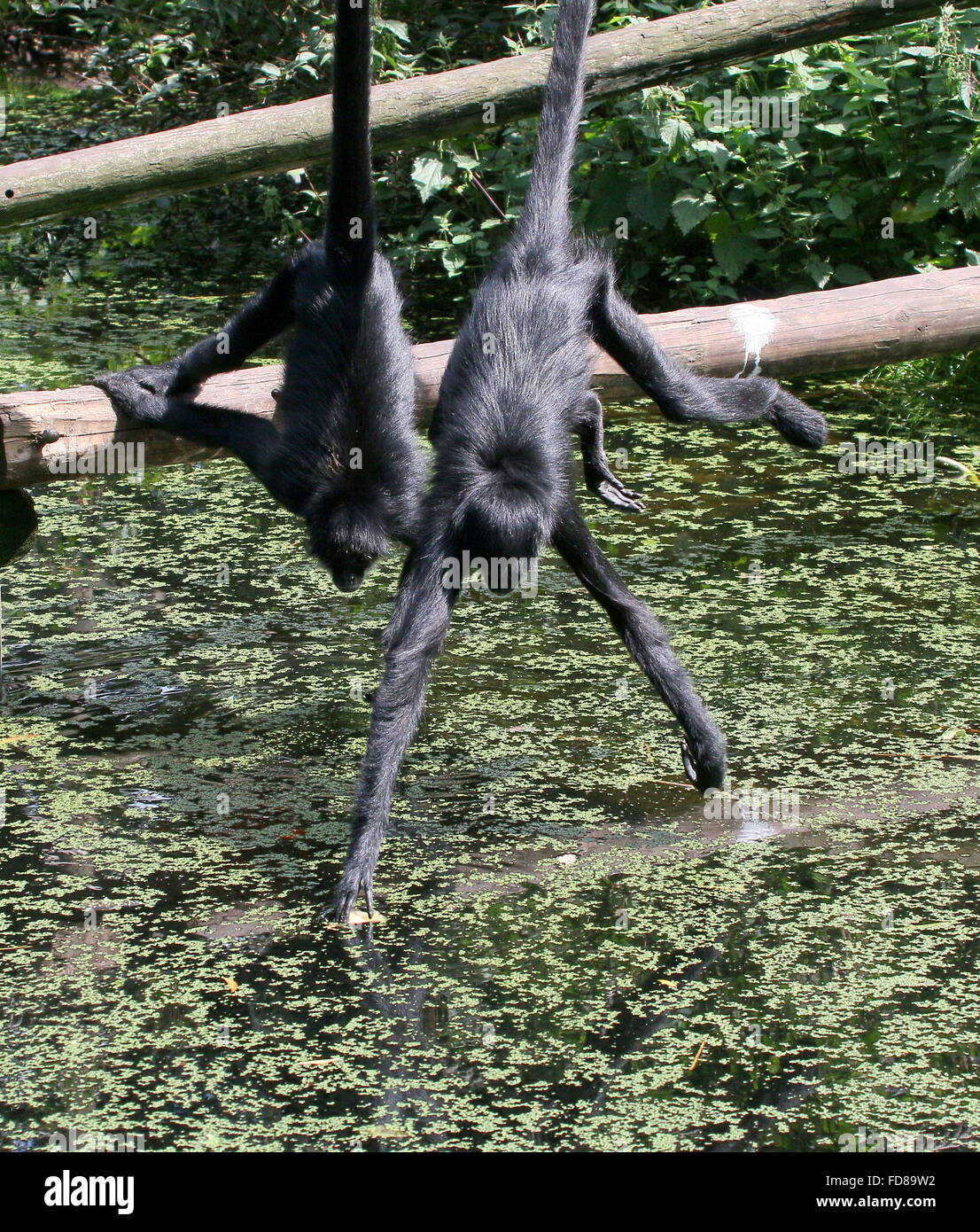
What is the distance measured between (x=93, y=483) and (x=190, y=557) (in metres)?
1.30

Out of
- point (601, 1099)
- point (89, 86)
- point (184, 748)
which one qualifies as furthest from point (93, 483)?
point (89, 86)

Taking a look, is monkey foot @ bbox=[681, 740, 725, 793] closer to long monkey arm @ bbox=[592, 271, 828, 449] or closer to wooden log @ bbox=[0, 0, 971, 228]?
long monkey arm @ bbox=[592, 271, 828, 449]

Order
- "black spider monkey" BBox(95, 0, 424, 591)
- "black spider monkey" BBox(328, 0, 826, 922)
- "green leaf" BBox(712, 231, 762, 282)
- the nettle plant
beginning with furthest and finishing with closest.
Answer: "green leaf" BBox(712, 231, 762, 282) < the nettle plant < "black spider monkey" BBox(95, 0, 424, 591) < "black spider monkey" BBox(328, 0, 826, 922)

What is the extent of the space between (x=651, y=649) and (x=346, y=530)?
3.76ft

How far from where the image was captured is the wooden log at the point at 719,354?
17.1ft

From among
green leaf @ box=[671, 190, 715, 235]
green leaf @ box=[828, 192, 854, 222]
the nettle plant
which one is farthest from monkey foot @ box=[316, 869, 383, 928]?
green leaf @ box=[828, 192, 854, 222]

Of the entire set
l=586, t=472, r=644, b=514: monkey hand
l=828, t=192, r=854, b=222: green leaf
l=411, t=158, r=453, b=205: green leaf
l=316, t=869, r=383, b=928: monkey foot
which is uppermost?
l=411, t=158, r=453, b=205: green leaf

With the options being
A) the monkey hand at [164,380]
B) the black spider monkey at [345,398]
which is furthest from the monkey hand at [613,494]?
the monkey hand at [164,380]

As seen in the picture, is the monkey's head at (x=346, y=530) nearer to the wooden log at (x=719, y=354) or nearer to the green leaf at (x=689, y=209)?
the wooden log at (x=719, y=354)

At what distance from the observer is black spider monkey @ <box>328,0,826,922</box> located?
4.51m

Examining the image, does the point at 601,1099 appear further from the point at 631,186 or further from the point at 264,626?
the point at 631,186

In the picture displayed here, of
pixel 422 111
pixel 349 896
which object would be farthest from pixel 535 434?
pixel 422 111

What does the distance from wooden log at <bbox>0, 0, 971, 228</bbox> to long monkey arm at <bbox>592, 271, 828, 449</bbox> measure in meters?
1.67

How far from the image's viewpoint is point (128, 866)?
4770mm
